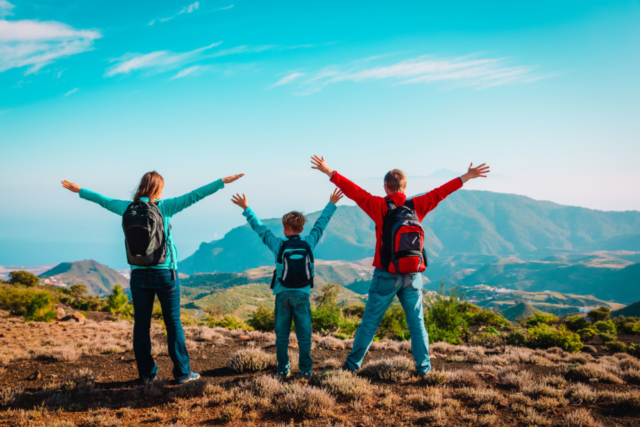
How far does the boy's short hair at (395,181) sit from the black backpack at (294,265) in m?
1.37

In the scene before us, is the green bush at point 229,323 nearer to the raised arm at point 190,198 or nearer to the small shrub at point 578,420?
the raised arm at point 190,198

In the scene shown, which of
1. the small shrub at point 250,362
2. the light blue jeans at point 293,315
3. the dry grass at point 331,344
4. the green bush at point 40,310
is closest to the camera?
the light blue jeans at point 293,315

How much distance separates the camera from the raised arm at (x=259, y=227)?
4.34m

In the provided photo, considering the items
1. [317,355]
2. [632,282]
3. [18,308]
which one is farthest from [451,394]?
[632,282]

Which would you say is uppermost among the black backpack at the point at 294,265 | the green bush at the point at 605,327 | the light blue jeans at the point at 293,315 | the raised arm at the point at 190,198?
the raised arm at the point at 190,198

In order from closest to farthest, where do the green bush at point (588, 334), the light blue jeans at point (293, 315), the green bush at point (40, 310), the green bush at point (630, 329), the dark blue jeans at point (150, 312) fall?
the dark blue jeans at point (150, 312), the light blue jeans at point (293, 315), the green bush at point (588, 334), the green bush at point (630, 329), the green bush at point (40, 310)

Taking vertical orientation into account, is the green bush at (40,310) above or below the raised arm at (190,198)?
below

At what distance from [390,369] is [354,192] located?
2.57 meters

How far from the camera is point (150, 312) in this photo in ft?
13.7

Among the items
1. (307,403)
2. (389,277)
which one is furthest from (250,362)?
(389,277)

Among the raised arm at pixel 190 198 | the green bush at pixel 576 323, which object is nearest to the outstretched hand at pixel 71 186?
the raised arm at pixel 190 198

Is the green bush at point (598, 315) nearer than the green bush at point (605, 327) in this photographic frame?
No

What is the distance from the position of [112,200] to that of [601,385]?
7.28m

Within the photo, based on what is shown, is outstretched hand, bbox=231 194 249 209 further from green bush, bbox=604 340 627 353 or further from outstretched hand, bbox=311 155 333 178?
green bush, bbox=604 340 627 353
